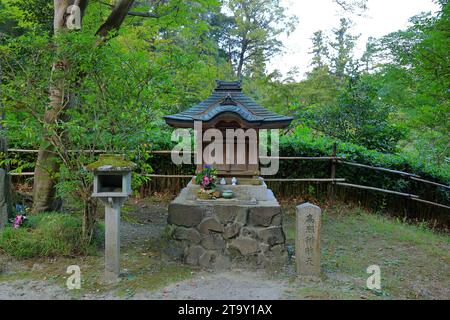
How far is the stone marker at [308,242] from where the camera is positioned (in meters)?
4.45

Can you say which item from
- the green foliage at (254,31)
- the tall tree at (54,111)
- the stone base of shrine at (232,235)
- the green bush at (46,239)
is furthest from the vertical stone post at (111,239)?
the green foliage at (254,31)

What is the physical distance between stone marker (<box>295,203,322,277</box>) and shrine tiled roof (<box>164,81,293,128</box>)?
1807 mm

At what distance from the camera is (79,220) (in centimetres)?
505

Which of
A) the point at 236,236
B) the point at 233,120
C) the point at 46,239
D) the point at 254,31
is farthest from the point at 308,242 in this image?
the point at 254,31

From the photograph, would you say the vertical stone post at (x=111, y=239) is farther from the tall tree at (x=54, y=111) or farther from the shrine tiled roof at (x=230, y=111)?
the shrine tiled roof at (x=230, y=111)

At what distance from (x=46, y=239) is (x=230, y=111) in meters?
3.43

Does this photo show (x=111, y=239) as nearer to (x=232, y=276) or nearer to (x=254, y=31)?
(x=232, y=276)

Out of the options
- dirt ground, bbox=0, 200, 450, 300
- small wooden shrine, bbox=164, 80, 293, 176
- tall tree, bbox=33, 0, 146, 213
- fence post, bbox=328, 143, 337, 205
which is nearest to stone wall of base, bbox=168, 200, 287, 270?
dirt ground, bbox=0, 200, 450, 300

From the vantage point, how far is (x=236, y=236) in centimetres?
487

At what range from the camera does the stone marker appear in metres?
4.45

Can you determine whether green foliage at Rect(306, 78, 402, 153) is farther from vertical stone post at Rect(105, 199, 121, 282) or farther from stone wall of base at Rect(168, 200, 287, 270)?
vertical stone post at Rect(105, 199, 121, 282)

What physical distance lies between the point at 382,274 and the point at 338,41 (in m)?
18.7

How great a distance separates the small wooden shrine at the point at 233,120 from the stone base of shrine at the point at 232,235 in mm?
1210
